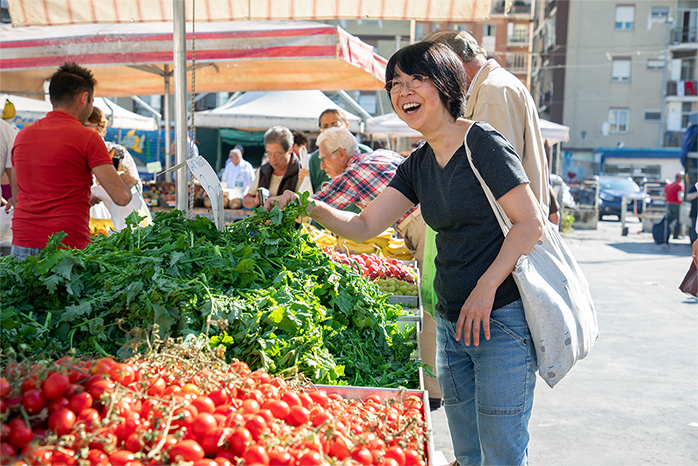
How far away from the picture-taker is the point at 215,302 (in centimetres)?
222

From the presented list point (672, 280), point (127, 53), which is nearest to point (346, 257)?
point (127, 53)

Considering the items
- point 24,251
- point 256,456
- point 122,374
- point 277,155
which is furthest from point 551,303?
point 277,155

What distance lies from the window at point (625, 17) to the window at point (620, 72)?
244 cm

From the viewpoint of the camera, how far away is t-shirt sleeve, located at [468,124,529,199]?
210cm

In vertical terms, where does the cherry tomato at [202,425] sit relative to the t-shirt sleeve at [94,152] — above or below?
below

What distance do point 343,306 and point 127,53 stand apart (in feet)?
14.1

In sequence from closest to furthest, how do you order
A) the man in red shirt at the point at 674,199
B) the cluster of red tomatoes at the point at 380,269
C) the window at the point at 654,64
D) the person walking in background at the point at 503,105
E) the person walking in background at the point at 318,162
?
the person walking in background at the point at 503,105 → the cluster of red tomatoes at the point at 380,269 → the person walking in background at the point at 318,162 → the man in red shirt at the point at 674,199 → the window at the point at 654,64

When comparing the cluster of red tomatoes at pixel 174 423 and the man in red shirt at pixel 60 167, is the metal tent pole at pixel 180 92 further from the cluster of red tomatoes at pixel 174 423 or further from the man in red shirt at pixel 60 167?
the cluster of red tomatoes at pixel 174 423

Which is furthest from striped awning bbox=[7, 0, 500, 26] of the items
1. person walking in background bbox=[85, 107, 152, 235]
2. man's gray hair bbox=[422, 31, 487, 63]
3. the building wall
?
the building wall

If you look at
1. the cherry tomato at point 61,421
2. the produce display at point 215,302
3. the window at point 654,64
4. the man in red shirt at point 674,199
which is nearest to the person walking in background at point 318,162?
the produce display at point 215,302

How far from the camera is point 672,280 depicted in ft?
33.6

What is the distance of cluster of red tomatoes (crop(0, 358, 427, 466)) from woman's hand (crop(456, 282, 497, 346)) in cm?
41

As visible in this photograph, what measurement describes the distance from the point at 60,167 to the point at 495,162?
105 inches

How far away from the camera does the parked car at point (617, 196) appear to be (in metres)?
23.8
